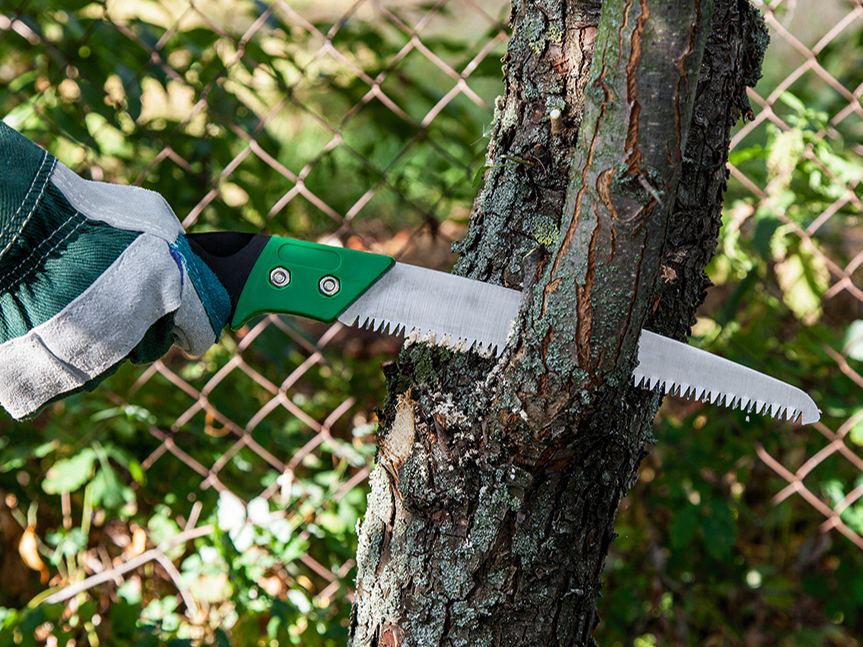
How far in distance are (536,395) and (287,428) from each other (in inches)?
55.5

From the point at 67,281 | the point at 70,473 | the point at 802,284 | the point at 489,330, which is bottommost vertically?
the point at 70,473

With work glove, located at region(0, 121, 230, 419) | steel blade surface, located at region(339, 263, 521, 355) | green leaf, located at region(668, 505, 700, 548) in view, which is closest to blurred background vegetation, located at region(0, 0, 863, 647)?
green leaf, located at region(668, 505, 700, 548)

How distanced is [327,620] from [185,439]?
2.14 feet

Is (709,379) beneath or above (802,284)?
beneath

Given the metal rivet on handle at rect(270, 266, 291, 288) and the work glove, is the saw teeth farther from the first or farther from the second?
the work glove

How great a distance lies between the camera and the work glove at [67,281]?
2.68 feet

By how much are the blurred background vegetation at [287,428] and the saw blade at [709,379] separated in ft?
2.26

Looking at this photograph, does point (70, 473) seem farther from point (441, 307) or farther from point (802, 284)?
point (802, 284)

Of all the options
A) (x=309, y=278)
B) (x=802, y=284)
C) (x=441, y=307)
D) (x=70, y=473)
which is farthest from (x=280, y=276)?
(x=802, y=284)

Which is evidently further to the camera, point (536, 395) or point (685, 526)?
point (685, 526)

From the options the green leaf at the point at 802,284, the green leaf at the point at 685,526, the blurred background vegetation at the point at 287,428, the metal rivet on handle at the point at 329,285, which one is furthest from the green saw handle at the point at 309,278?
the green leaf at the point at 802,284

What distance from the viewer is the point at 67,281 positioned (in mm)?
822

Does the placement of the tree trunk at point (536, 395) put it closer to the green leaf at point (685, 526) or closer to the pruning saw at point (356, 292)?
the pruning saw at point (356, 292)

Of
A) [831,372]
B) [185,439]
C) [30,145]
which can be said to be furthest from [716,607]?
[30,145]
